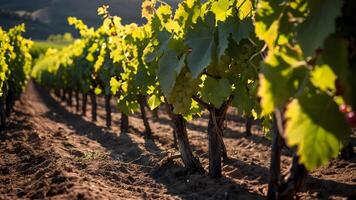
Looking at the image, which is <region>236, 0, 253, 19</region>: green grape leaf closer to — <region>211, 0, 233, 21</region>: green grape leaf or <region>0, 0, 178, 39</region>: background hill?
<region>211, 0, 233, 21</region>: green grape leaf

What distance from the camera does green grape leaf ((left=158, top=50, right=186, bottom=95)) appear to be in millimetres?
3508

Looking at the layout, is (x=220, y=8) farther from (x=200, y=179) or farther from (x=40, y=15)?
(x=40, y=15)

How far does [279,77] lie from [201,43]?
152 cm

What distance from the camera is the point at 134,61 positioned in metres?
6.73

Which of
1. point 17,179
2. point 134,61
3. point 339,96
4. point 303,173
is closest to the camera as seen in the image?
point 339,96

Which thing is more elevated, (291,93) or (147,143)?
(291,93)

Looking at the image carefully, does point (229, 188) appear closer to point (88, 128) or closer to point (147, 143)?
point (147, 143)

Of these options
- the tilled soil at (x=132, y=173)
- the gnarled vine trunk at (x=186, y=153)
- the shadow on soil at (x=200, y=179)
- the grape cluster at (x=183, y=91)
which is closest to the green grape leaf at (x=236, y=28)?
the grape cluster at (x=183, y=91)

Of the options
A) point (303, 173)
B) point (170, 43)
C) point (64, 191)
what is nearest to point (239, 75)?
point (170, 43)

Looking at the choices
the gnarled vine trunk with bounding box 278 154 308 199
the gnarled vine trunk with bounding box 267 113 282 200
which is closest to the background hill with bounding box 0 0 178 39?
the gnarled vine trunk with bounding box 267 113 282 200

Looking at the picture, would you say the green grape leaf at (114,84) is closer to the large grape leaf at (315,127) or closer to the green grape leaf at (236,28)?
the green grape leaf at (236,28)

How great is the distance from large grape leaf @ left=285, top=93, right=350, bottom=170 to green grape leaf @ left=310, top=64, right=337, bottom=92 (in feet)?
0.16

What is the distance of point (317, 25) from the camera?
1932 millimetres

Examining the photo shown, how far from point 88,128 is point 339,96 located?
37.4 feet
